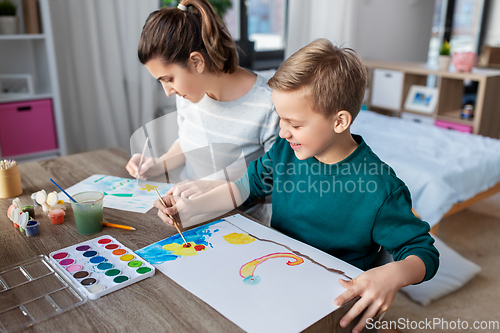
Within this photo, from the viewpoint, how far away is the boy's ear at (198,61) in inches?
41.9

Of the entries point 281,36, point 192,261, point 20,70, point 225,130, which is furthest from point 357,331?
point 281,36

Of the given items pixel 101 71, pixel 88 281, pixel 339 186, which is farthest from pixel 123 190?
pixel 101 71

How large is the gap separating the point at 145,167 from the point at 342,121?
52 cm

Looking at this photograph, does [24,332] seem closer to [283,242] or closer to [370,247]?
[283,242]

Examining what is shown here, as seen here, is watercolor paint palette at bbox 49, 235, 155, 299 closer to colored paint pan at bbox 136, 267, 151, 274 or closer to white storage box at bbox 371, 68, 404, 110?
colored paint pan at bbox 136, 267, 151, 274

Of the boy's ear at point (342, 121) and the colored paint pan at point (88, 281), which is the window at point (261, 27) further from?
the colored paint pan at point (88, 281)

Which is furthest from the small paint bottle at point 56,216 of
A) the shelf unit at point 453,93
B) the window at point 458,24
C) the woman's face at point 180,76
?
the window at point 458,24

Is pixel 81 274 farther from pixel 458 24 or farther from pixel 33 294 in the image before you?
pixel 458 24

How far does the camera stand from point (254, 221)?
3.06ft

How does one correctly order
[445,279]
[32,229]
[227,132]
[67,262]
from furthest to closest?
[445,279] < [227,132] < [32,229] < [67,262]

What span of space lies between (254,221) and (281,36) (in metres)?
2.75

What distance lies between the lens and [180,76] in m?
1.07

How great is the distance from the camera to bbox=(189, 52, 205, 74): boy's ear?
106 cm

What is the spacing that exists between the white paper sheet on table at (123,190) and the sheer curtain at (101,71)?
1.25 metres
